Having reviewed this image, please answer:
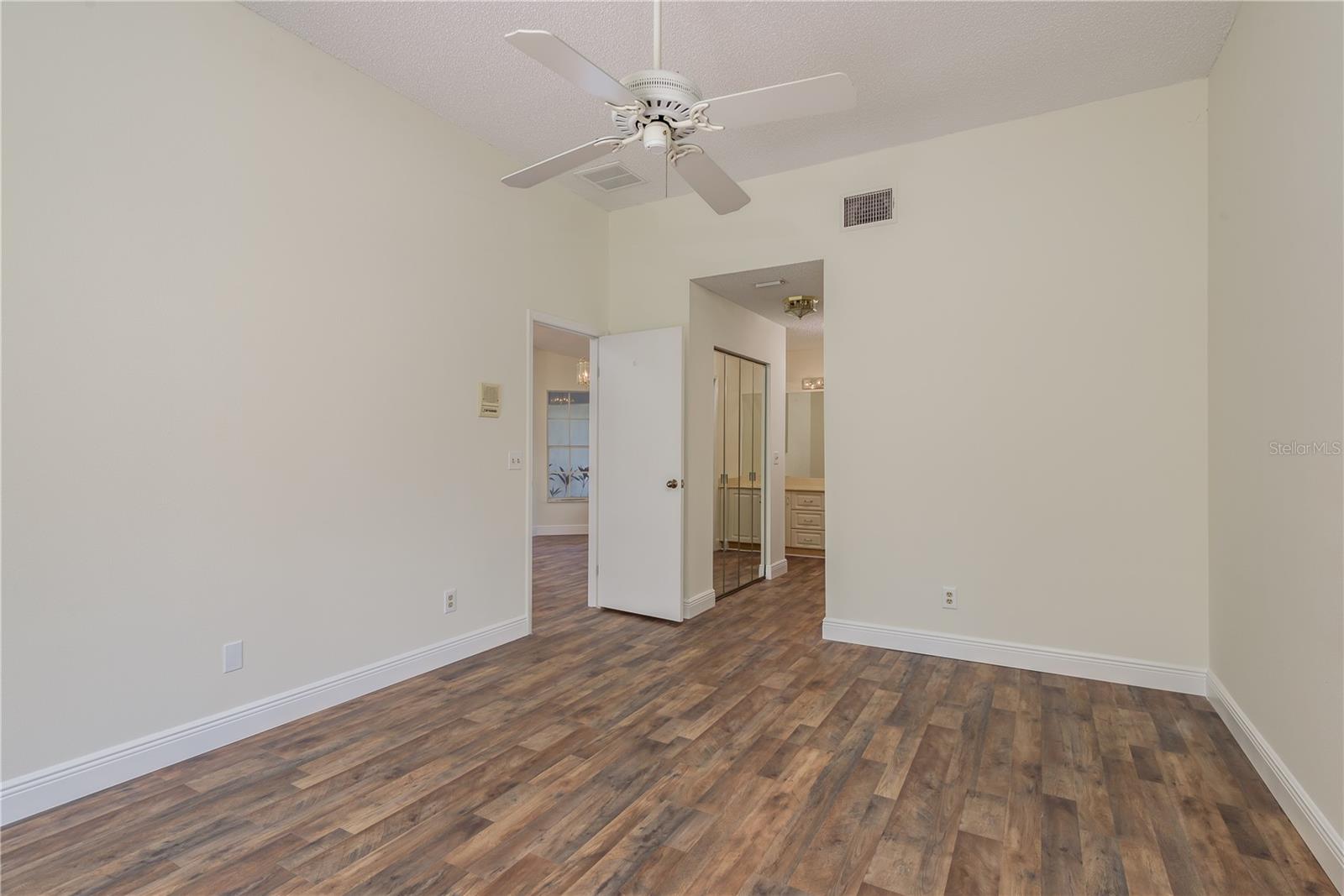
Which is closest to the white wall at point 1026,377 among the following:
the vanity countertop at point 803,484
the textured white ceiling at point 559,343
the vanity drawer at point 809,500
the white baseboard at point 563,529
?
the vanity countertop at point 803,484

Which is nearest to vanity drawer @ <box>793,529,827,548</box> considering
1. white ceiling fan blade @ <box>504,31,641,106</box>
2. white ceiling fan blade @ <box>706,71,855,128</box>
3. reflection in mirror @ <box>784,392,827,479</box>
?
reflection in mirror @ <box>784,392,827,479</box>

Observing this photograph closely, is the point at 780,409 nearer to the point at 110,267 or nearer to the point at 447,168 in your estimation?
the point at 447,168

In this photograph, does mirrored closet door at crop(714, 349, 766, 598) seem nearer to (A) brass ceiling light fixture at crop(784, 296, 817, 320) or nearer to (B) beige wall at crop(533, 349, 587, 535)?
(A) brass ceiling light fixture at crop(784, 296, 817, 320)

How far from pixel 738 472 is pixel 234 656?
382cm

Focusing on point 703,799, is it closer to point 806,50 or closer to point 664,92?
point 664,92

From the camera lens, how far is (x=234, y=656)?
8.69 feet

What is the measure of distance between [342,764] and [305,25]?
10.1 ft

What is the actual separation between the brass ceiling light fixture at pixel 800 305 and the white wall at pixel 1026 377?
3.18 ft

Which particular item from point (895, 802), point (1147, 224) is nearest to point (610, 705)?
point (895, 802)

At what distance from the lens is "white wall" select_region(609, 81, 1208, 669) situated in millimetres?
3229

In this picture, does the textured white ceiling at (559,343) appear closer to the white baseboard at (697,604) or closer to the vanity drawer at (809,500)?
the vanity drawer at (809,500)

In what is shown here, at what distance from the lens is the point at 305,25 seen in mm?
2781

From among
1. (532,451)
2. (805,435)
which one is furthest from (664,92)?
(805,435)

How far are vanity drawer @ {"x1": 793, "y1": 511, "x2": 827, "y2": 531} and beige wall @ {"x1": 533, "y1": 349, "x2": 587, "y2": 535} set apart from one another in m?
3.12
